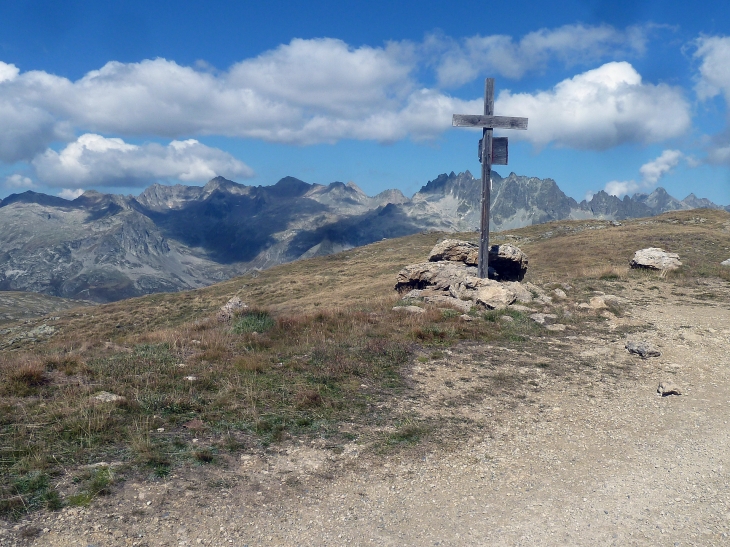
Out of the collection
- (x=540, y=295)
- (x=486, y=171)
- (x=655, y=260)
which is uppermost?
(x=486, y=171)

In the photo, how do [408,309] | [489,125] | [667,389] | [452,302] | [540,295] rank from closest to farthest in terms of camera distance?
[667,389] → [408,309] → [452,302] → [540,295] → [489,125]

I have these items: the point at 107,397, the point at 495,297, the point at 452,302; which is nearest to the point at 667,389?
the point at 495,297

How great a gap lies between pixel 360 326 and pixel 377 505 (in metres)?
8.52

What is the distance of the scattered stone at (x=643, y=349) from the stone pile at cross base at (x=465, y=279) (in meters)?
4.79

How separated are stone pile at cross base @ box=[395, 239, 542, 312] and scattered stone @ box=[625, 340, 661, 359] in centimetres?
479

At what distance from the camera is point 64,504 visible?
18.8 ft

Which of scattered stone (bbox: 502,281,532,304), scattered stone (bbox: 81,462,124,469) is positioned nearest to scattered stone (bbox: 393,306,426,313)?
scattered stone (bbox: 502,281,532,304)

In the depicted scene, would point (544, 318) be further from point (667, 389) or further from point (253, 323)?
point (253, 323)

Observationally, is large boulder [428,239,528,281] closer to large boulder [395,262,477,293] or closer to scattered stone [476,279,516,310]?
large boulder [395,262,477,293]

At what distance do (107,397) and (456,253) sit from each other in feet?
64.0

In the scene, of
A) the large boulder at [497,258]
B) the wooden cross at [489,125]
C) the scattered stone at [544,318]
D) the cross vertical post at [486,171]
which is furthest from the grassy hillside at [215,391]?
the large boulder at [497,258]

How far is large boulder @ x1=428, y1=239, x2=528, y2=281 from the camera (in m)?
24.7

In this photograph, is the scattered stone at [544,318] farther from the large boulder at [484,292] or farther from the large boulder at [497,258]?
the large boulder at [497,258]

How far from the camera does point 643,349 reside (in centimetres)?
1277
